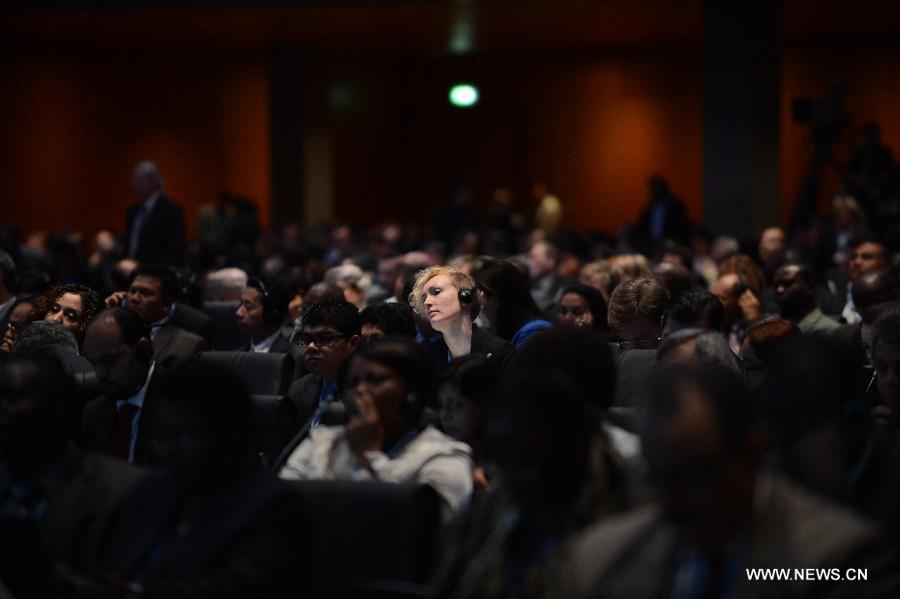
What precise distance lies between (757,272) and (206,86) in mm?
13309

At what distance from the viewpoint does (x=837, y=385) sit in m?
2.94

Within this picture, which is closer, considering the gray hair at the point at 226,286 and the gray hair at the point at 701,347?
the gray hair at the point at 701,347

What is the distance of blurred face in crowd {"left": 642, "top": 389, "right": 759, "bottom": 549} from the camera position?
243 centimetres

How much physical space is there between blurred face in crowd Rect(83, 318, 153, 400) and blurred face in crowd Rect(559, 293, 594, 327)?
7.16ft

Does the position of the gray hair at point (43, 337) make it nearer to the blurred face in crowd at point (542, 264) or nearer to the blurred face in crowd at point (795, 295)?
the blurred face in crowd at point (795, 295)

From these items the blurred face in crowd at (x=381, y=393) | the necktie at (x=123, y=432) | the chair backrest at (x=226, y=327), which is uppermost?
the blurred face in crowd at (x=381, y=393)

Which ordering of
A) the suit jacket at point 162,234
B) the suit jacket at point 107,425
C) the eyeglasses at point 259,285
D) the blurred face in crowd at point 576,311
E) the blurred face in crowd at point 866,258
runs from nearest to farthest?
the suit jacket at point 107,425 < the blurred face in crowd at point 576,311 < the eyeglasses at point 259,285 < the blurred face in crowd at point 866,258 < the suit jacket at point 162,234

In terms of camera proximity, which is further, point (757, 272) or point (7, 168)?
point (7, 168)

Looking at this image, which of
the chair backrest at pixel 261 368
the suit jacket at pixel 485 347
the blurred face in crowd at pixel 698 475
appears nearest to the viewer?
the blurred face in crowd at pixel 698 475

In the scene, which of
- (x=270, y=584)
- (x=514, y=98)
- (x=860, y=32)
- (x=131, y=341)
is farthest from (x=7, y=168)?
(x=270, y=584)

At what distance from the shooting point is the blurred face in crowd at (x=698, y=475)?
243 centimetres

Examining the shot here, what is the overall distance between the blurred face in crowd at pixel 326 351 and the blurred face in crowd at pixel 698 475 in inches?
111

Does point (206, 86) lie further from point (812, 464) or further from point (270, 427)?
point (812, 464)

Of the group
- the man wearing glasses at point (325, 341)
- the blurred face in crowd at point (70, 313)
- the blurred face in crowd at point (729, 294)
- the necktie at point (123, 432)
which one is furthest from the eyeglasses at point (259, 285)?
the blurred face in crowd at point (729, 294)
